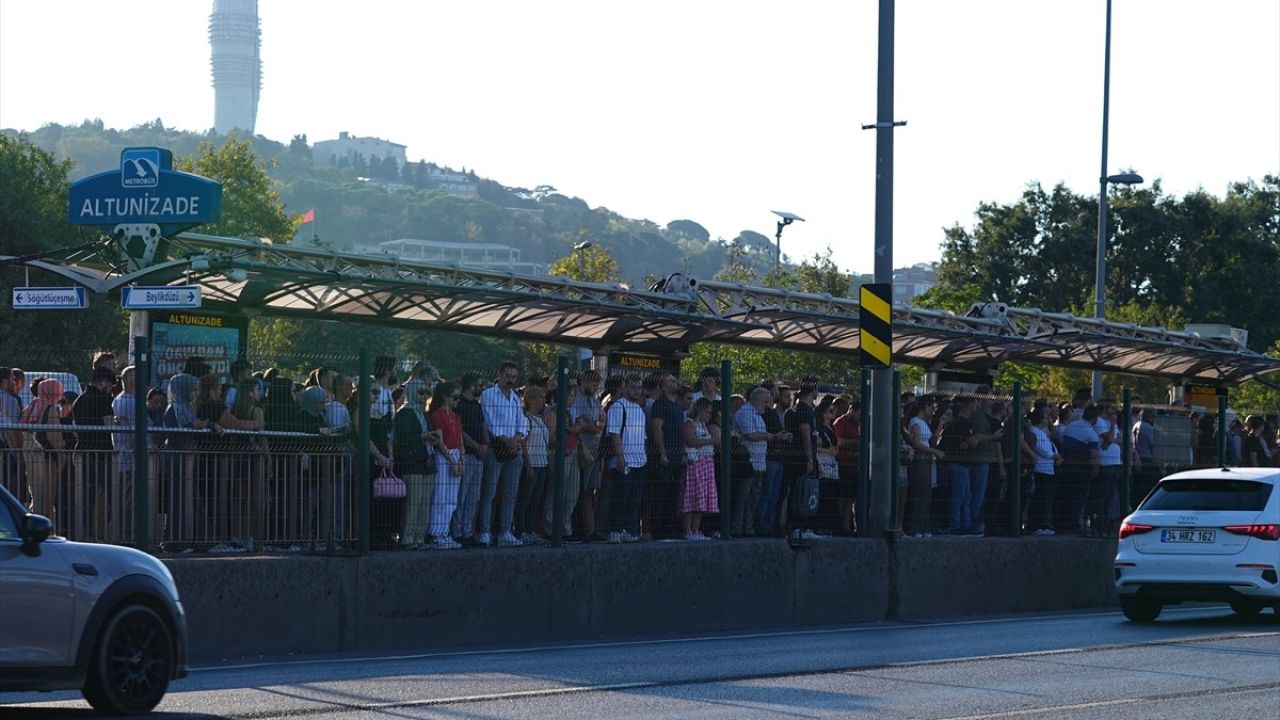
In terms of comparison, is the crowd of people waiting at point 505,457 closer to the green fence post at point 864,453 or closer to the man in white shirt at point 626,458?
the man in white shirt at point 626,458

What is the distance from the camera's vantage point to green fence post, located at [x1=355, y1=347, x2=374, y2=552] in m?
15.0

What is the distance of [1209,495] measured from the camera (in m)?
18.6

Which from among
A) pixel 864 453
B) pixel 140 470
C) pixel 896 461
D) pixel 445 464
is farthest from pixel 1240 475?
pixel 140 470

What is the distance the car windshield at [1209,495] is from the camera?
60.0 feet

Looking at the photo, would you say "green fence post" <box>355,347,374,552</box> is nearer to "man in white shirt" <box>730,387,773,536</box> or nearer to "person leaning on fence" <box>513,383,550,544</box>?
"person leaning on fence" <box>513,383,550,544</box>

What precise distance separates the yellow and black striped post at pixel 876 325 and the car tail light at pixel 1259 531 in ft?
12.0

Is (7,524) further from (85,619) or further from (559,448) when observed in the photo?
(559,448)

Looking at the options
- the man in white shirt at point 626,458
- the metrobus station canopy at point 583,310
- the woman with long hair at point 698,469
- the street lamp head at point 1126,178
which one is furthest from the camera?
the street lamp head at point 1126,178

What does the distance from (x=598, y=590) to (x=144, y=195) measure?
6340 millimetres

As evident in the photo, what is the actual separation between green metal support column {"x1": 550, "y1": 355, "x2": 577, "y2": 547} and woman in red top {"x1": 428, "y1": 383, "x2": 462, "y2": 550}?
95 cm

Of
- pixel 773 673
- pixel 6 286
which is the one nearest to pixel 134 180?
pixel 773 673

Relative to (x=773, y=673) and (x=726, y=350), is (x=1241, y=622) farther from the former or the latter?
(x=726, y=350)

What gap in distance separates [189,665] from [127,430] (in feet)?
5.74

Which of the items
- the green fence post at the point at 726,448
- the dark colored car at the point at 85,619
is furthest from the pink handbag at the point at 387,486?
the dark colored car at the point at 85,619
